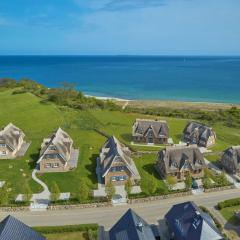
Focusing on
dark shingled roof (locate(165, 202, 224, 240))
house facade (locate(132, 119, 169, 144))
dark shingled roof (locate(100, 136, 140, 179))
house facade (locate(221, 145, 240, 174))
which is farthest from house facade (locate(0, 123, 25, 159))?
house facade (locate(221, 145, 240, 174))

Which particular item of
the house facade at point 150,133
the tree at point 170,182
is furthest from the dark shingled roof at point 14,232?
the house facade at point 150,133

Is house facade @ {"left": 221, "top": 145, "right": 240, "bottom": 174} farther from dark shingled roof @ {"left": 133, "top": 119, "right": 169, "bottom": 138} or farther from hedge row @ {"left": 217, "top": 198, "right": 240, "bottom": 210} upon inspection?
dark shingled roof @ {"left": 133, "top": 119, "right": 169, "bottom": 138}

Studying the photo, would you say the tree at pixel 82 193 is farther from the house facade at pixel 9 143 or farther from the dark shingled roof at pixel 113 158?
the house facade at pixel 9 143

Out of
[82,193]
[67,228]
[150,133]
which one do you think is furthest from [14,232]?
[150,133]

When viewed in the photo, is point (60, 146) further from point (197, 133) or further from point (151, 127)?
point (197, 133)

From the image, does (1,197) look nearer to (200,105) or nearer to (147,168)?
(147,168)
